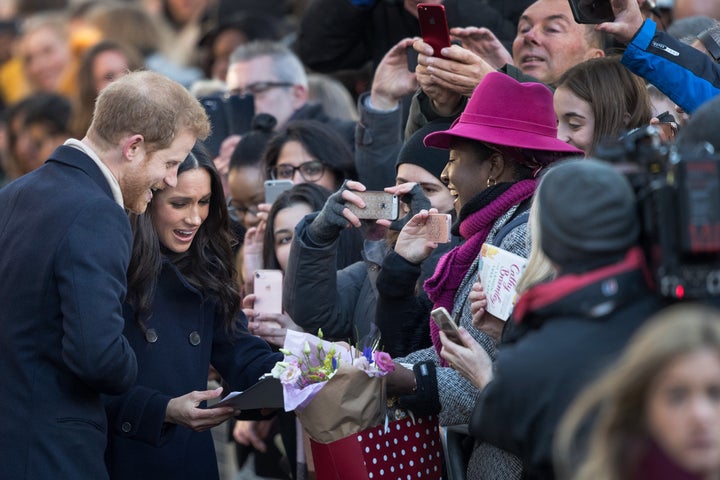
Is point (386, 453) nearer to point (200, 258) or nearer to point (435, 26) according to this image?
point (200, 258)

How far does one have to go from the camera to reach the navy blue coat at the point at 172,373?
4.86m

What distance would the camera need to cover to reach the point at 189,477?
504 cm

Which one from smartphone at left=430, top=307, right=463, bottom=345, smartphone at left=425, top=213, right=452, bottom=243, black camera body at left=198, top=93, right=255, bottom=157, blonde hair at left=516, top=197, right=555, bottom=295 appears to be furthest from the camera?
black camera body at left=198, top=93, right=255, bottom=157

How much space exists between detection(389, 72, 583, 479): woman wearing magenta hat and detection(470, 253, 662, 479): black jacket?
1.25 m

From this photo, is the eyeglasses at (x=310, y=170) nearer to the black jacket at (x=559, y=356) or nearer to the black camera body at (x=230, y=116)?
the black camera body at (x=230, y=116)

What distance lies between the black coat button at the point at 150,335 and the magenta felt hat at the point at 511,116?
1.34m

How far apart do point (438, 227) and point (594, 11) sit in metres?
0.98

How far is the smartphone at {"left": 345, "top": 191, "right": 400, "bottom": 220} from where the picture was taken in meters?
4.99

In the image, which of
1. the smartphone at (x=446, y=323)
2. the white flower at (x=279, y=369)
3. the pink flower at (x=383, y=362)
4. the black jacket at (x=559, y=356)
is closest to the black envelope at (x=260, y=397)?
the white flower at (x=279, y=369)

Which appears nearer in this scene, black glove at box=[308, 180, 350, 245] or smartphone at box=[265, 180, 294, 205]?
black glove at box=[308, 180, 350, 245]

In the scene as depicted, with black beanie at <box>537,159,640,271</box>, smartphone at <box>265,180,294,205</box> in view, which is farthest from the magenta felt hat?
smartphone at <box>265,180,294,205</box>

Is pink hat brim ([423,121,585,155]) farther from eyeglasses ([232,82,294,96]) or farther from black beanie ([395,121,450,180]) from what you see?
eyeglasses ([232,82,294,96])

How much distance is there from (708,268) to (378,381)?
165cm

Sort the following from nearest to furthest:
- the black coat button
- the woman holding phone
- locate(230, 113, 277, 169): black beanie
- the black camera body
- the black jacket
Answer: the black jacket
the woman holding phone
the black coat button
locate(230, 113, 277, 169): black beanie
the black camera body
